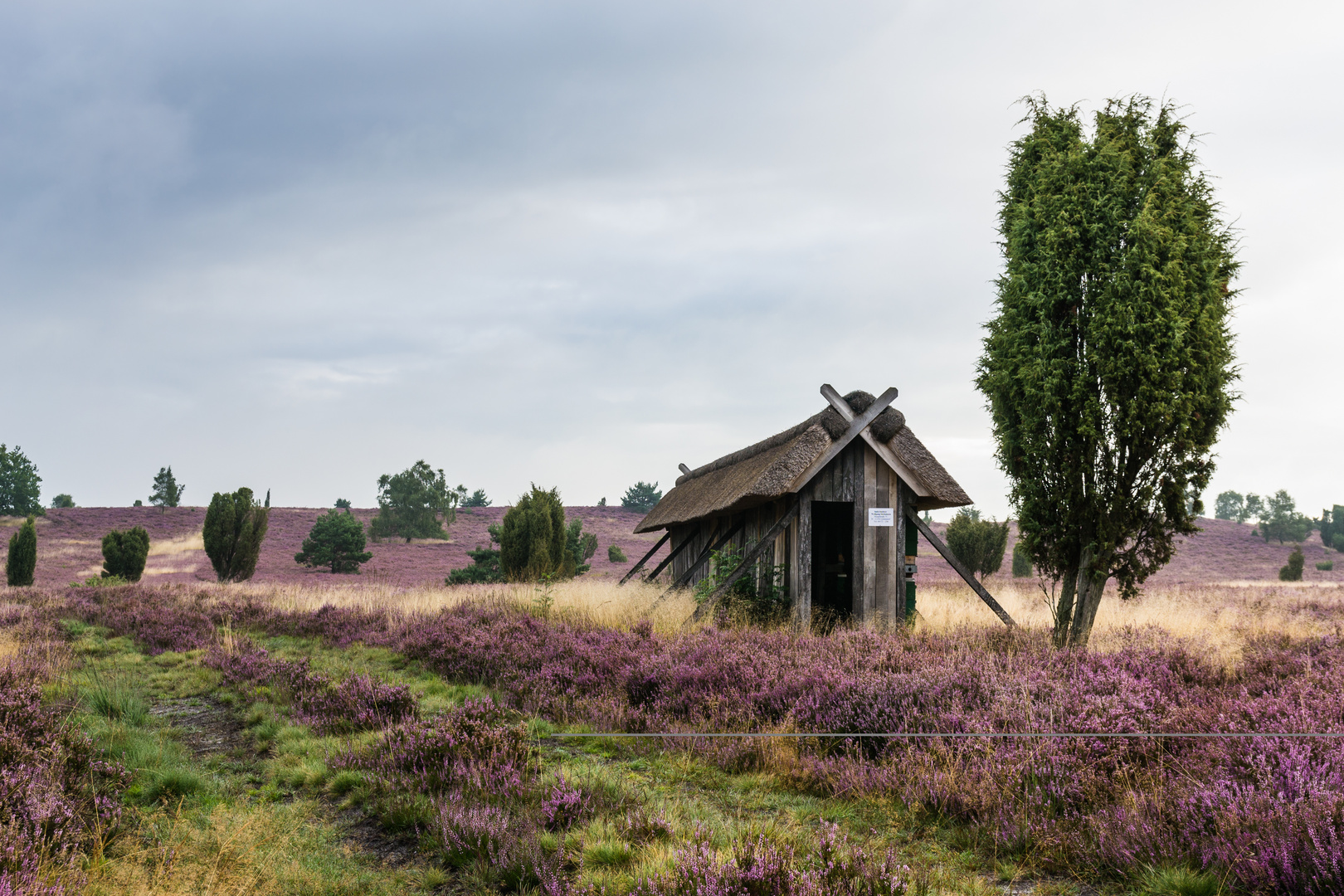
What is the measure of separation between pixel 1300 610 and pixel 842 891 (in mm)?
20076

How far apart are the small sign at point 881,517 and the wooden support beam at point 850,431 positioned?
1.14 m

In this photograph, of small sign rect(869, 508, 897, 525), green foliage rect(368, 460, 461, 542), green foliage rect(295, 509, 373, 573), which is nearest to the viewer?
small sign rect(869, 508, 897, 525)

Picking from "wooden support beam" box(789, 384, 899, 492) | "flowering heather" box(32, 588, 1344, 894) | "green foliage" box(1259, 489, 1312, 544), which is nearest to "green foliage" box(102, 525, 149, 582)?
"flowering heather" box(32, 588, 1344, 894)

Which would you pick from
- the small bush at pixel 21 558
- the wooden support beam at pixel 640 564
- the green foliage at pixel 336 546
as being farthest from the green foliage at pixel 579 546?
the small bush at pixel 21 558

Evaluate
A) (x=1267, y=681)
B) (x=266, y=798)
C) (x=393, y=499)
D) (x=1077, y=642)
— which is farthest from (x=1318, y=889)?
(x=393, y=499)

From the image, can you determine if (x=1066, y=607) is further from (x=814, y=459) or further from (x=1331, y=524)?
(x=1331, y=524)

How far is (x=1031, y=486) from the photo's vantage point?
407 inches

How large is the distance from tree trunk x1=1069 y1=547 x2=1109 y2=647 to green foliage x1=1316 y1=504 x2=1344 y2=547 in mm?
69435

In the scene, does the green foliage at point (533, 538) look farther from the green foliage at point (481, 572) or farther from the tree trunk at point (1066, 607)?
the tree trunk at point (1066, 607)

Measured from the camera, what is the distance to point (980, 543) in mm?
27844

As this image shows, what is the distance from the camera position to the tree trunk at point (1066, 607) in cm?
1012

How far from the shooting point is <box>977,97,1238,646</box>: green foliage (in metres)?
9.59

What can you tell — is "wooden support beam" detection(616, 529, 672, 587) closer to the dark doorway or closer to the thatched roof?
the thatched roof

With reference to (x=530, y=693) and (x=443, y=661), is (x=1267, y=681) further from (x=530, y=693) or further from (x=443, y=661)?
(x=443, y=661)
